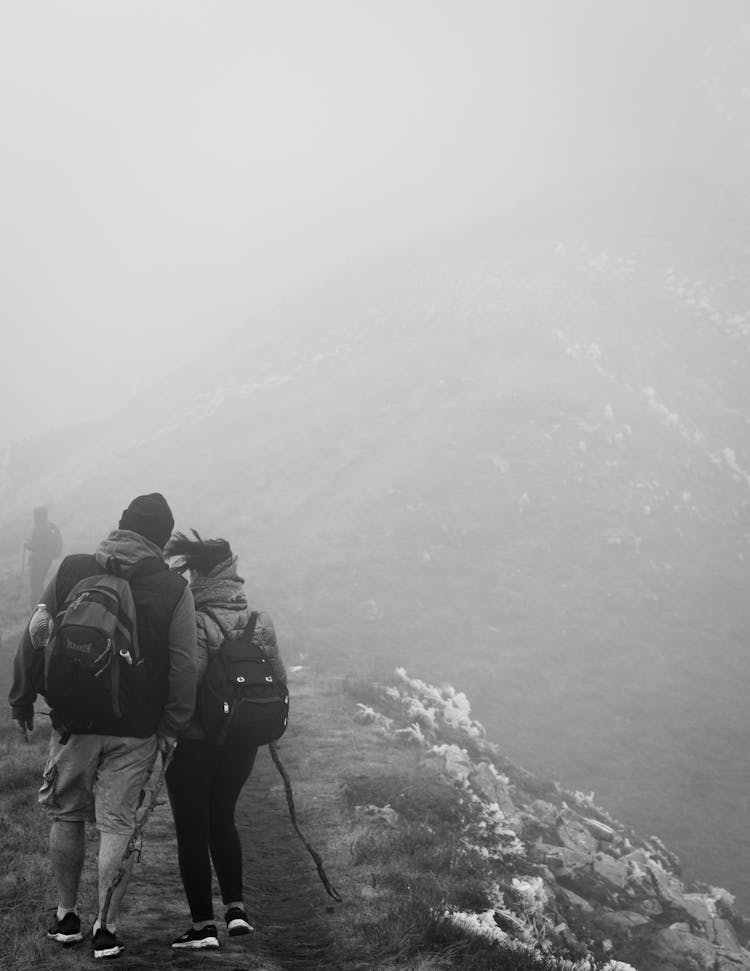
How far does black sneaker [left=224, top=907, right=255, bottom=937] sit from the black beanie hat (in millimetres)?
2877

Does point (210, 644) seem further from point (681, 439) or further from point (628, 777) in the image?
point (681, 439)

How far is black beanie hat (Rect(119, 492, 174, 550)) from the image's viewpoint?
5680 millimetres

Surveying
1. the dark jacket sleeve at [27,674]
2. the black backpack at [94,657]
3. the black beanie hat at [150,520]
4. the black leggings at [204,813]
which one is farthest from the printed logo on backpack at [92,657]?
the black leggings at [204,813]

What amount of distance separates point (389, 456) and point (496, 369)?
10.9 metres

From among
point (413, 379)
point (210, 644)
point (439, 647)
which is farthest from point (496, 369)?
point (210, 644)

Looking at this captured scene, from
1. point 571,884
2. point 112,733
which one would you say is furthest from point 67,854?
point 571,884

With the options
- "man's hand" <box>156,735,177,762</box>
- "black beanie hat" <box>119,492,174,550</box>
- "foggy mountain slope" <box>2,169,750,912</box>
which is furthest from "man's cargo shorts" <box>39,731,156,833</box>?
"foggy mountain slope" <box>2,169,750,912</box>

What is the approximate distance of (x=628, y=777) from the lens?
70.8 ft

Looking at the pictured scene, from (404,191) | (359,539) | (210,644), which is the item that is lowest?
(359,539)

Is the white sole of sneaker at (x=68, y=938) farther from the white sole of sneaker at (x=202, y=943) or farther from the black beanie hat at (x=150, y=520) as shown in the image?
the black beanie hat at (x=150, y=520)

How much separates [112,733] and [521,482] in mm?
34732

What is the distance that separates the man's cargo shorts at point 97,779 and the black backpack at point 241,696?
0.53 m

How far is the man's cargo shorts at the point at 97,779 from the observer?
5.23 metres

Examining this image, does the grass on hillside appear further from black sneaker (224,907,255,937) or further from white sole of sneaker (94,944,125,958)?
black sneaker (224,907,255,937)
